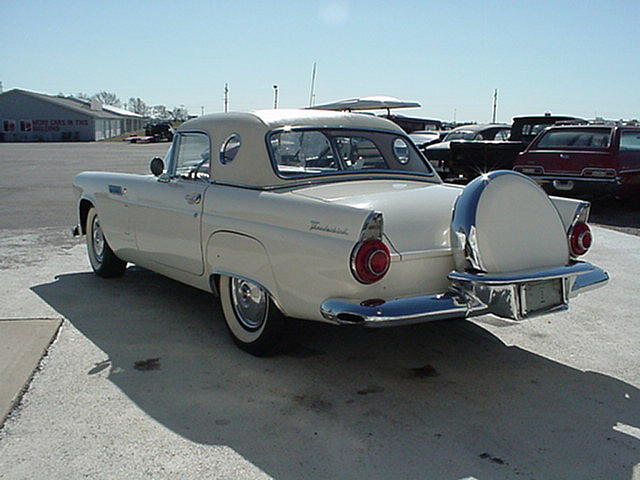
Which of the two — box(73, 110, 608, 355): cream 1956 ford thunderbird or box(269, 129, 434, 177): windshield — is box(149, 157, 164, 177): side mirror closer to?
box(73, 110, 608, 355): cream 1956 ford thunderbird

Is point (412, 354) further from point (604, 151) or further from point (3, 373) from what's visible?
A: point (604, 151)

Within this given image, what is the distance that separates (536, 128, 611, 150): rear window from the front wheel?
29.7ft

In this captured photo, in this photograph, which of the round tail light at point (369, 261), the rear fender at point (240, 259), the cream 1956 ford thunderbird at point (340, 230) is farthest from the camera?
the rear fender at point (240, 259)

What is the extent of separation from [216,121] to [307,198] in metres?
1.34

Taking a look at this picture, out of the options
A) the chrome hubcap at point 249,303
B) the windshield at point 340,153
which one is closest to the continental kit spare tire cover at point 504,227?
the windshield at point 340,153

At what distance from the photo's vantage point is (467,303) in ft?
12.6

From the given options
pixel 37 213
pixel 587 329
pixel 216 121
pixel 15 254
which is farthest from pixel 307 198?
pixel 37 213

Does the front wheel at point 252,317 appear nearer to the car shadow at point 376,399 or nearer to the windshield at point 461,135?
the car shadow at point 376,399

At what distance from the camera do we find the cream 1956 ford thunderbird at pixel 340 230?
12.3 feet

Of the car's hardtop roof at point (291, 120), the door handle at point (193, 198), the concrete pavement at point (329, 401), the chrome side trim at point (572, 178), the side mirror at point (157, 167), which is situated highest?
the car's hardtop roof at point (291, 120)

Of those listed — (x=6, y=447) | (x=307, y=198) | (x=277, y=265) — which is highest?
(x=307, y=198)

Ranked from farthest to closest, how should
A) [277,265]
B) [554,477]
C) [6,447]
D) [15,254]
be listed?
[15,254]
[277,265]
[6,447]
[554,477]

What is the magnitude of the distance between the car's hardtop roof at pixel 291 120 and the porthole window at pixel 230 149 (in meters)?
0.13

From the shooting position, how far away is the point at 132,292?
618cm
